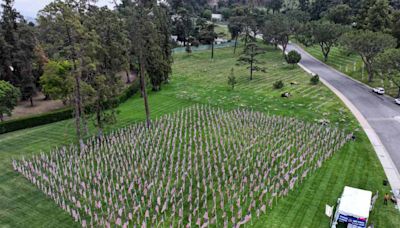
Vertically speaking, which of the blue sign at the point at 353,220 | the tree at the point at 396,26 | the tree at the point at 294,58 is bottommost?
the blue sign at the point at 353,220

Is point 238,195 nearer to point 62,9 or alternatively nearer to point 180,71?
point 62,9

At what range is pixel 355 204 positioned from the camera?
1828 centimetres

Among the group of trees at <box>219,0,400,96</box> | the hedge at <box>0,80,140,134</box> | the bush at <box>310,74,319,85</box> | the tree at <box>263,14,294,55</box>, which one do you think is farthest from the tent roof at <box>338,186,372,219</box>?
the tree at <box>263,14,294,55</box>

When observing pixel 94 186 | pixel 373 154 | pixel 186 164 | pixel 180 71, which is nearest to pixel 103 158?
pixel 94 186

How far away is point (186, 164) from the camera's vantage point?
25969mm

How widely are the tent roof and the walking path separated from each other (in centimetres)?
485

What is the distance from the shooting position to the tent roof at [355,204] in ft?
57.9

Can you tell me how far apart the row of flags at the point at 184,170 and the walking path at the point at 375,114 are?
3.52 meters

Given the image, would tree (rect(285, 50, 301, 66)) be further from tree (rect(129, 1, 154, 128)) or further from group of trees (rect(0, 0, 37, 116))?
group of trees (rect(0, 0, 37, 116))

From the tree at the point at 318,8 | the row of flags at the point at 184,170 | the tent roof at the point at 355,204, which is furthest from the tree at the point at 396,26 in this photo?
the tent roof at the point at 355,204

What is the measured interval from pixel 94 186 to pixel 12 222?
17.4 feet

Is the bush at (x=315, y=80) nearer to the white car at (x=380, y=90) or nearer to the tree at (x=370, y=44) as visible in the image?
the tree at (x=370, y=44)

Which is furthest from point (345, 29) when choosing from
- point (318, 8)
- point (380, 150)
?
point (318, 8)

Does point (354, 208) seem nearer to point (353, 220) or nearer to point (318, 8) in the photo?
point (353, 220)
